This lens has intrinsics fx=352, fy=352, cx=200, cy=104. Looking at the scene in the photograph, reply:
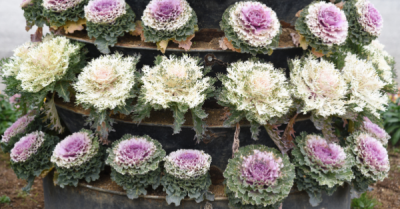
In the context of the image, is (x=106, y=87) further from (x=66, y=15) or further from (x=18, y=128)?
(x=18, y=128)

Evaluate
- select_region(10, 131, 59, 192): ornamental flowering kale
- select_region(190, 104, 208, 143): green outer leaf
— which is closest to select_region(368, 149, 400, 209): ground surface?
select_region(190, 104, 208, 143): green outer leaf

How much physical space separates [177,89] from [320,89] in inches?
36.4

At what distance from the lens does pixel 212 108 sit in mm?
2654

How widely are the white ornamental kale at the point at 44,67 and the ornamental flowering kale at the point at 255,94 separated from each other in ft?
3.66

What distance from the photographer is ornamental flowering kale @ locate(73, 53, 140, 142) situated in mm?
2242

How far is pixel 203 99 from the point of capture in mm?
2207

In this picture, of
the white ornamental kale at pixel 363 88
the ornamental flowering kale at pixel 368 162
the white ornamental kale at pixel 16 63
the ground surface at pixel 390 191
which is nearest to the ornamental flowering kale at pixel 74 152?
the white ornamental kale at pixel 16 63

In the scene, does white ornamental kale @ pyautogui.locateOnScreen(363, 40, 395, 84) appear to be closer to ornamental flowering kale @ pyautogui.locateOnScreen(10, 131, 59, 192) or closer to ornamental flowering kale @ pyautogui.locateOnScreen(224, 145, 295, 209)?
ornamental flowering kale @ pyautogui.locateOnScreen(224, 145, 295, 209)

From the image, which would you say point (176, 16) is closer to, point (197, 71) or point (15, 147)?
point (197, 71)

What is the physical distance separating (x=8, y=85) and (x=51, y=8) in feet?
2.24

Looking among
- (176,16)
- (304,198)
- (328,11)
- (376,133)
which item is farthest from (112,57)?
(376,133)

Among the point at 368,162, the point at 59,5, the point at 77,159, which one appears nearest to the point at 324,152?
the point at 368,162

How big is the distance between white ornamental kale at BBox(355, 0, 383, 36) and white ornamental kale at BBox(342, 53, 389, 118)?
0.34m

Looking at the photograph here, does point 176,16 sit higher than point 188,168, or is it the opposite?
point 176,16
